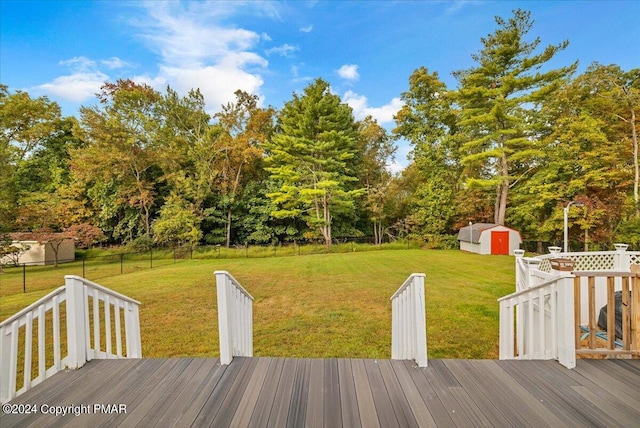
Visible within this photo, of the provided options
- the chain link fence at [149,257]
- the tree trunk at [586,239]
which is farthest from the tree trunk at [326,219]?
the tree trunk at [586,239]

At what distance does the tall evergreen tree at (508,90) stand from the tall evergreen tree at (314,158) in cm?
771

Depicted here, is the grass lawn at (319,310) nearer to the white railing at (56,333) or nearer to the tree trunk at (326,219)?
the white railing at (56,333)

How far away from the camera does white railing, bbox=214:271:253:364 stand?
226cm

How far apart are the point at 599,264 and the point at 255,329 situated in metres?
6.61

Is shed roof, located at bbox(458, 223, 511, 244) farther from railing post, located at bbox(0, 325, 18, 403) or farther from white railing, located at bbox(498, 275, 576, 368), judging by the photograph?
railing post, located at bbox(0, 325, 18, 403)

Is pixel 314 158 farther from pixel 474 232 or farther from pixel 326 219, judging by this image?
pixel 474 232

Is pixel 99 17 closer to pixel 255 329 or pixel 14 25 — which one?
pixel 14 25

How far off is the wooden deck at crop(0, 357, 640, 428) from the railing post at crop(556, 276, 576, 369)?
91 millimetres

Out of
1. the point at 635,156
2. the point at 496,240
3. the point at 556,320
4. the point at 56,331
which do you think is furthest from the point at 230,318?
the point at 635,156

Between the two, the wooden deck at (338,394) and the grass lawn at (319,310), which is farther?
the grass lawn at (319,310)

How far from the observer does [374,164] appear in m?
22.2

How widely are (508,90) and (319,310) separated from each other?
1702 cm

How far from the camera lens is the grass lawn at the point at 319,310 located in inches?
158

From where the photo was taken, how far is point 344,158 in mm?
18625
